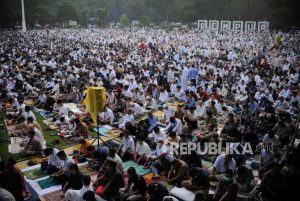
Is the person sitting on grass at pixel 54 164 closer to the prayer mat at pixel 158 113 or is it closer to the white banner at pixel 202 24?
the prayer mat at pixel 158 113

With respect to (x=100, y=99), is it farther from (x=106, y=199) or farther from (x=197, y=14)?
(x=197, y=14)

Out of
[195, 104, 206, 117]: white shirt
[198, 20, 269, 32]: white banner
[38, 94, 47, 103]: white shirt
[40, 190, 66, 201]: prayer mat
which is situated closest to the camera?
[40, 190, 66, 201]: prayer mat

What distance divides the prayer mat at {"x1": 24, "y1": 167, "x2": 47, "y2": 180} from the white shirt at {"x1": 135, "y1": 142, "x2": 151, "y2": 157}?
6.53 feet

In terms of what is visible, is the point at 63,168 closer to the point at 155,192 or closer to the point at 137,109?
the point at 155,192

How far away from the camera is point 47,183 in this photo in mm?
Result: 6215

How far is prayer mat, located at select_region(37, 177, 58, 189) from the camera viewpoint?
241 inches

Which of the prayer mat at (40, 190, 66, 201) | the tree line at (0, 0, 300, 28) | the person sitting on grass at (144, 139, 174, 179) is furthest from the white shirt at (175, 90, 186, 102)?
the tree line at (0, 0, 300, 28)

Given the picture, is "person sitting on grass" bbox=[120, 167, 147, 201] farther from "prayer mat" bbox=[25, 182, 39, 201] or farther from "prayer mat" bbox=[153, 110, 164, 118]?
"prayer mat" bbox=[153, 110, 164, 118]

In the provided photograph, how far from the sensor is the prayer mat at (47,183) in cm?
612

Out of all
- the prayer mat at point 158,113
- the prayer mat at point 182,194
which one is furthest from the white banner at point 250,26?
the prayer mat at point 182,194

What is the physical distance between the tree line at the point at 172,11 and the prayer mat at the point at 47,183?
35889mm

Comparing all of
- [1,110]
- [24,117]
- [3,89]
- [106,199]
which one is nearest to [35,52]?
[3,89]

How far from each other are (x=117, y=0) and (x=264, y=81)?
58520 millimetres

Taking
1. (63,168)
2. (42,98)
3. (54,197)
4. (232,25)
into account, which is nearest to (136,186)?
(54,197)
